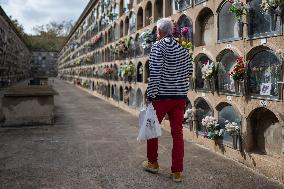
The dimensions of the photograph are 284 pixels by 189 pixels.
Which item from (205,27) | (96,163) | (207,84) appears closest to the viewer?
(96,163)

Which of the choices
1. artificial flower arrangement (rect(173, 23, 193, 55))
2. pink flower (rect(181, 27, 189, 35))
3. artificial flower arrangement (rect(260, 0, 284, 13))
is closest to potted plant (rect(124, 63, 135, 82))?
artificial flower arrangement (rect(173, 23, 193, 55))

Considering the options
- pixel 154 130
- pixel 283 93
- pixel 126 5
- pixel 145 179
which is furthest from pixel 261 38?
pixel 126 5

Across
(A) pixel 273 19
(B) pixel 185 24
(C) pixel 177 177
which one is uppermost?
(B) pixel 185 24

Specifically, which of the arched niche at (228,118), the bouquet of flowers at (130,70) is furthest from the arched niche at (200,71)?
the bouquet of flowers at (130,70)

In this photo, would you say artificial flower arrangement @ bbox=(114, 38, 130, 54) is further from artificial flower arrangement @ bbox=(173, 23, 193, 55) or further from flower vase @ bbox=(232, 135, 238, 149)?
flower vase @ bbox=(232, 135, 238, 149)

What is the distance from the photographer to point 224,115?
15.7ft

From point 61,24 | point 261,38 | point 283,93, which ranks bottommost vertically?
point 283,93

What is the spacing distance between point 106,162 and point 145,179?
0.81m

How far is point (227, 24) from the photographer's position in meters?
4.76

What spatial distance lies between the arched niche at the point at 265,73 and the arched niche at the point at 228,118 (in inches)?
18.3

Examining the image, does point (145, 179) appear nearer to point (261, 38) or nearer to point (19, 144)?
point (261, 38)

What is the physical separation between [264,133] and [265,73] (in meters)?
0.73

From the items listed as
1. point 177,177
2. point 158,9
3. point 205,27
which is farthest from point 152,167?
point 158,9

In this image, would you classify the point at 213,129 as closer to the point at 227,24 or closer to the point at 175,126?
the point at 175,126
